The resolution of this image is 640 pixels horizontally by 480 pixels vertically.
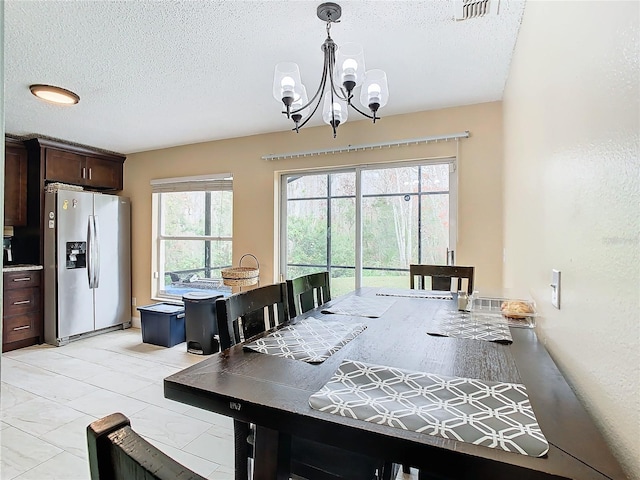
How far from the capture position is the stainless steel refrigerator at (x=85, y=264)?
13.0 ft

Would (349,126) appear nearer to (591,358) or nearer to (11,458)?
(591,358)

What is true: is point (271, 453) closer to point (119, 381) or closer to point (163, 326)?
point (119, 381)

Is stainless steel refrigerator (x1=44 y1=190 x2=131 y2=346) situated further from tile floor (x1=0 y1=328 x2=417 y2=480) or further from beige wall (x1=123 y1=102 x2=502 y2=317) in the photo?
tile floor (x1=0 y1=328 x2=417 y2=480)

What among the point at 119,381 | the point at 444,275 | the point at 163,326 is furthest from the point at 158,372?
the point at 444,275

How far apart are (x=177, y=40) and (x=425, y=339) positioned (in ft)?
6.91

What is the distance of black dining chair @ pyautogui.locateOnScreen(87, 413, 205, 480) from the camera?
15.2 inches

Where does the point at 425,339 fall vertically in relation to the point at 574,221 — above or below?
below

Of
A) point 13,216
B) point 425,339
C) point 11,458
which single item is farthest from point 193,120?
point 425,339

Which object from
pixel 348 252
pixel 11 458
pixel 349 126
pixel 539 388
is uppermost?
pixel 349 126

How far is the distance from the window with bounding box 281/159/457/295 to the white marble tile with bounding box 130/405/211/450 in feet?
6.08

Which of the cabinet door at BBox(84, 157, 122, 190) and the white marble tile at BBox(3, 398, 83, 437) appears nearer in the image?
A: the white marble tile at BBox(3, 398, 83, 437)

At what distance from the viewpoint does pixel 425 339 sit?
128cm

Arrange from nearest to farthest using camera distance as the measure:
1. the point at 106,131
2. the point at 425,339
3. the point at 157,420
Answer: the point at 425,339, the point at 157,420, the point at 106,131

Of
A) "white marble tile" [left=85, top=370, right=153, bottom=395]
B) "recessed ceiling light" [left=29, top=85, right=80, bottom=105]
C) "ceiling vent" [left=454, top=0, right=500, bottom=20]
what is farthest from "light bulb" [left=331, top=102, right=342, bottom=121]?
"white marble tile" [left=85, top=370, right=153, bottom=395]
